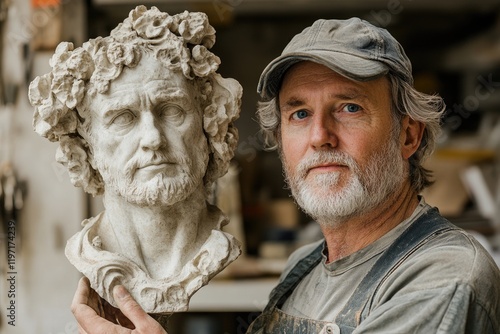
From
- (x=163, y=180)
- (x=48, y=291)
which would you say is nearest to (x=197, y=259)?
(x=163, y=180)

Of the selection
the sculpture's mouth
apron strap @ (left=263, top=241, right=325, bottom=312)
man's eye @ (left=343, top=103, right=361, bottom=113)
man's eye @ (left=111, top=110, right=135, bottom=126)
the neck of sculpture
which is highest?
man's eye @ (left=111, top=110, right=135, bottom=126)

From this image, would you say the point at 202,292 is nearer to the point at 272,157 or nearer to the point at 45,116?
the point at 272,157

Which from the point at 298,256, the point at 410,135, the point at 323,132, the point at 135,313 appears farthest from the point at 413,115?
the point at 135,313

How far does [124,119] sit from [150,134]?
0.12m

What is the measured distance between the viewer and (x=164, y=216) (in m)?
2.46

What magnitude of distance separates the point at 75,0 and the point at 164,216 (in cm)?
181

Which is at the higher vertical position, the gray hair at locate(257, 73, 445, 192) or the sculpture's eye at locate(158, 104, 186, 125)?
the sculpture's eye at locate(158, 104, 186, 125)

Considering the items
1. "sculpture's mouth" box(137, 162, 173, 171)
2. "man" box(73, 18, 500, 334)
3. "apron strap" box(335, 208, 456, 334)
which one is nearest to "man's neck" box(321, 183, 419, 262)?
"man" box(73, 18, 500, 334)

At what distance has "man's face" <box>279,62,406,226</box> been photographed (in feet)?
7.88

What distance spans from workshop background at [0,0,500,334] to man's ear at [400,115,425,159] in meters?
0.87

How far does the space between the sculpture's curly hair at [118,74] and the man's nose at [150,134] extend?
0.50ft

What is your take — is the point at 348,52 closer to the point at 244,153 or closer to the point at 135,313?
the point at 135,313

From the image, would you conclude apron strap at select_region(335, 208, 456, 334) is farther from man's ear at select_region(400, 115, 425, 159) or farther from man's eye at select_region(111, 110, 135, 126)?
man's eye at select_region(111, 110, 135, 126)

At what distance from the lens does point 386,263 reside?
2299 millimetres
